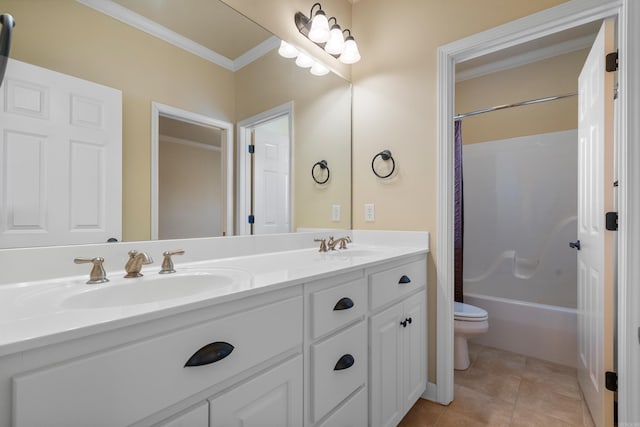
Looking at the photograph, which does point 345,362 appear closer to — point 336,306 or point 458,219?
point 336,306

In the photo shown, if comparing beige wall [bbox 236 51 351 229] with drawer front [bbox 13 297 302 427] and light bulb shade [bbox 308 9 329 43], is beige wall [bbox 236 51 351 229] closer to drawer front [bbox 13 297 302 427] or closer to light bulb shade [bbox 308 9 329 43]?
light bulb shade [bbox 308 9 329 43]

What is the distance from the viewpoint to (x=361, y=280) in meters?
1.14

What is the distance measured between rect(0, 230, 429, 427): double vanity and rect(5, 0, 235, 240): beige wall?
0.83ft

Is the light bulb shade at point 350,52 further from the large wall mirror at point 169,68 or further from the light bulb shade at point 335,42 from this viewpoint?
the large wall mirror at point 169,68

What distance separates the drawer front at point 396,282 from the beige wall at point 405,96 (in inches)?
5.3

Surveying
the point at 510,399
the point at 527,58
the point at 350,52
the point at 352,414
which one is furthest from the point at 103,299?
the point at 527,58

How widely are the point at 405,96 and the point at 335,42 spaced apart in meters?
0.54

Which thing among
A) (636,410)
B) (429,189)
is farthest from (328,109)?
(636,410)

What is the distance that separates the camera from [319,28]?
66.0 inches

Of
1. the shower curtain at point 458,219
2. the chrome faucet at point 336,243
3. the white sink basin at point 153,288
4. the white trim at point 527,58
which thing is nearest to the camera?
the white sink basin at point 153,288

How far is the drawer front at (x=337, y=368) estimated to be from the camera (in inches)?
36.7

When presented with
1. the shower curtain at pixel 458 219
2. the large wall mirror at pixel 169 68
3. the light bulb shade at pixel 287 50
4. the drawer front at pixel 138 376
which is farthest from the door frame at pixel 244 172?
the shower curtain at pixel 458 219

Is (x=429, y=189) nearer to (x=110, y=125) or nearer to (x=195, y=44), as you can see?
(x=195, y=44)

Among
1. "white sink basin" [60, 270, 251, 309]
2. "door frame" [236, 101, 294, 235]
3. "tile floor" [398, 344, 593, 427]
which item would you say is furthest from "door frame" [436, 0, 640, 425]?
"white sink basin" [60, 270, 251, 309]
